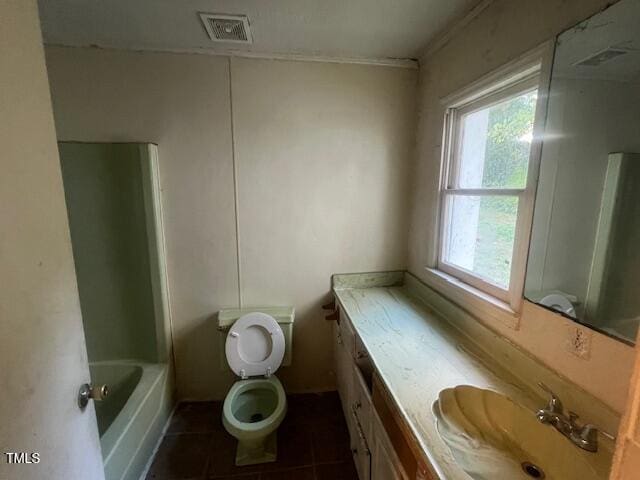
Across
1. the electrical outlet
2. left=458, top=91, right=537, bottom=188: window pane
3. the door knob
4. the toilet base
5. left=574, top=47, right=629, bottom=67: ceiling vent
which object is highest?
left=574, top=47, right=629, bottom=67: ceiling vent

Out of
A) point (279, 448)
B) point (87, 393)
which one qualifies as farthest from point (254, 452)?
point (87, 393)

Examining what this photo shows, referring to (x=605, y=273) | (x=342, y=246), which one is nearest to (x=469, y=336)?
(x=605, y=273)

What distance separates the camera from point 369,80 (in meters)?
1.94

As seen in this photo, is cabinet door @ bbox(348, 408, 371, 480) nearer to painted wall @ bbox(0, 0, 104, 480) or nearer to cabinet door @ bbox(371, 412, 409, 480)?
cabinet door @ bbox(371, 412, 409, 480)

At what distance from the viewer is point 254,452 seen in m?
1.72

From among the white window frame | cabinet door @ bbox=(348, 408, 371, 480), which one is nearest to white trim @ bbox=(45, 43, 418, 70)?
the white window frame

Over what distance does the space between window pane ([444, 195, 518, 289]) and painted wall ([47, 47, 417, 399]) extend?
17.3 inches

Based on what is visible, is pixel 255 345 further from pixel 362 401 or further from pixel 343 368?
pixel 362 401

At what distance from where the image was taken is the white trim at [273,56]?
1728mm

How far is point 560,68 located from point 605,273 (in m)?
0.68

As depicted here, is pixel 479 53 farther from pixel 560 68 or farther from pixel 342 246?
pixel 342 246

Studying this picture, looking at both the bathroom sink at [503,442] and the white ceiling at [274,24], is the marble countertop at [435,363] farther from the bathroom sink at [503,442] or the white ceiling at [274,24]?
the white ceiling at [274,24]

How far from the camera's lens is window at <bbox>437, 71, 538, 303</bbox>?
1215 millimetres

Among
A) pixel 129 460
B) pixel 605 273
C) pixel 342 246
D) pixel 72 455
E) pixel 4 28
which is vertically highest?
pixel 4 28
